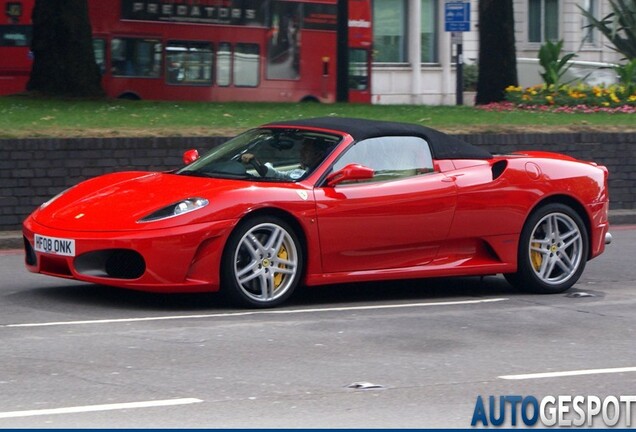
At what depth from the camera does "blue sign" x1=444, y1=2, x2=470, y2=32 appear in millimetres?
25922

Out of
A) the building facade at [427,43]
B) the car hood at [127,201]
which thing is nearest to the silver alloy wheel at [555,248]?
the car hood at [127,201]

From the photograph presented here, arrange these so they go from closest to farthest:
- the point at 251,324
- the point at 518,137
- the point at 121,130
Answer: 1. the point at 251,324
2. the point at 121,130
3. the point at 518,137

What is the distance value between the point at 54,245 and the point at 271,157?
1.76 meters

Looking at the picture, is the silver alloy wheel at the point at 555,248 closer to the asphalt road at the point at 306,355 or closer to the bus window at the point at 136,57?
the asphalt road at the point at 306,355

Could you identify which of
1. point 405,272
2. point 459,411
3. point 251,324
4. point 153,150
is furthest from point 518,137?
point 459,411

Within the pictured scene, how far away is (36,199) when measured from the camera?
13570 millimetres

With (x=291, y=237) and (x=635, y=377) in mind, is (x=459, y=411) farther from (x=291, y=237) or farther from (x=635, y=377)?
(x=291, y=237)

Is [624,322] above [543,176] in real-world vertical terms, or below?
below

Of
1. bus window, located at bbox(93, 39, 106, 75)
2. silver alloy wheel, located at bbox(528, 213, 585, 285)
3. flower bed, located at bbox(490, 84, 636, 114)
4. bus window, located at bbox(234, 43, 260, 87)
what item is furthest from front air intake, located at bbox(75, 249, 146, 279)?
bus window, located at bbox(234, 43, 260, 87)

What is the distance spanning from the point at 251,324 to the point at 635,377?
2614 millimetres

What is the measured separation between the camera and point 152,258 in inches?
345

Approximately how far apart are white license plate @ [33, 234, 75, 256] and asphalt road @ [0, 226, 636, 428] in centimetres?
41

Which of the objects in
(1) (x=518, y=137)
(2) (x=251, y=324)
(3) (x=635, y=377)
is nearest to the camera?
(3) (x=635, y=377)

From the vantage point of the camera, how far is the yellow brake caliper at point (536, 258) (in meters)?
10.4
